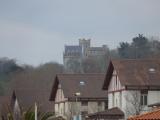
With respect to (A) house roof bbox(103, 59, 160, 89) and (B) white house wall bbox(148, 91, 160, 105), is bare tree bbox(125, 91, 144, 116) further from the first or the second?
(B) white house wall bbox(148, 91, 160, 105)

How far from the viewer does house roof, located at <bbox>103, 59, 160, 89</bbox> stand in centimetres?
7844

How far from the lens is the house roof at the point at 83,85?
93438 millimetres

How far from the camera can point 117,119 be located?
79.1 m

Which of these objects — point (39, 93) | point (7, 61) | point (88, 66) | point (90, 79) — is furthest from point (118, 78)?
point (88, 66)

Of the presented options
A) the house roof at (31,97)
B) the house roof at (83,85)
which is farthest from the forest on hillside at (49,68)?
the house roof at (83,85)

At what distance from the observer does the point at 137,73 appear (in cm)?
8019

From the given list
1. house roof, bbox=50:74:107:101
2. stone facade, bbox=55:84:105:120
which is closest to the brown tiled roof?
house roof, bbox=50:74:107:101

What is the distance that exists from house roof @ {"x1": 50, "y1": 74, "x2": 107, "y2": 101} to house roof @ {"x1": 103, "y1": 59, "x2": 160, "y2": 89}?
9608 mm

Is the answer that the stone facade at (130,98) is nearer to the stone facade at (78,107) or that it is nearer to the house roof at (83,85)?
the stone facade at (78,107)

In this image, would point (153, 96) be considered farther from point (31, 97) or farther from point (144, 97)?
point (31, 97)

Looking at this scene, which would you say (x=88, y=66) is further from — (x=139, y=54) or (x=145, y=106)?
(x=145, y=106)

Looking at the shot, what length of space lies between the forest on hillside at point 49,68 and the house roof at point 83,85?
38.8m

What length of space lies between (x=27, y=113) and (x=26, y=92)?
82.5 metres

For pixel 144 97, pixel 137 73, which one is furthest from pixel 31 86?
pixel 144 97
